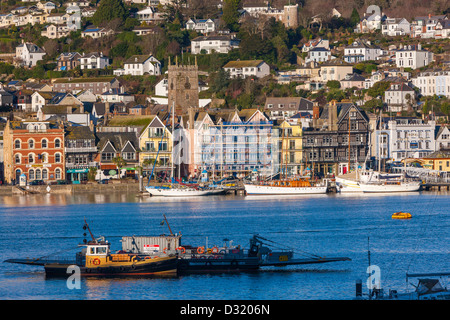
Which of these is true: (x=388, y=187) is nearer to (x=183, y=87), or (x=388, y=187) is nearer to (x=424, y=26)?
(x=183, y=87)

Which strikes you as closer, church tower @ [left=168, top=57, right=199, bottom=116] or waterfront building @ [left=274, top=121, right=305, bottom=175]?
waterfront building @ [left=274, top=121, right=305, bottom=175]

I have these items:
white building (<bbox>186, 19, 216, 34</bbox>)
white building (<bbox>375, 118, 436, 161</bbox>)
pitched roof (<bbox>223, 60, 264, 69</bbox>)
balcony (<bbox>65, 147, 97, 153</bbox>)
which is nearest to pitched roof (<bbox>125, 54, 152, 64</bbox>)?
pitched roof (<bbox>223, 60, 264, 69</bbox>)

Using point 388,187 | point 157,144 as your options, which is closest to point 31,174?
point 157,144

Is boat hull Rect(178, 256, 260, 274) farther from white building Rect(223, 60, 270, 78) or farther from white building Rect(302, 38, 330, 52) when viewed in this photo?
white building Rect(302, 38, 330, 52)

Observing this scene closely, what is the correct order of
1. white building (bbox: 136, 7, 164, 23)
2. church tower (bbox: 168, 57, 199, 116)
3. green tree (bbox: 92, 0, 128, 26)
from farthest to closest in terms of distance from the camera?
white building (bbox: 136, 7, 164, 23)
green tree (bbox: 92, 0, 128, 26)
church tower (bbox: 168, 57, 199, 116)

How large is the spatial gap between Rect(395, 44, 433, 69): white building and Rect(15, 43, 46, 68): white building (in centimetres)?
5402

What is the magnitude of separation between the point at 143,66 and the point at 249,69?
1653 cm

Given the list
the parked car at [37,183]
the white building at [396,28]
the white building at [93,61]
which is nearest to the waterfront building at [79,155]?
the parked car at [37,183]

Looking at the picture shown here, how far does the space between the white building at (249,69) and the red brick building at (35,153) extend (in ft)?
125

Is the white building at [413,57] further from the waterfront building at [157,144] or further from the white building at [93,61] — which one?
the waterfront building at [157,144]

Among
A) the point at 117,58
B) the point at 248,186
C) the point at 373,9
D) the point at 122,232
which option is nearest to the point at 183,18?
the point at 117,58

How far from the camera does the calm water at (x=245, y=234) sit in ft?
156

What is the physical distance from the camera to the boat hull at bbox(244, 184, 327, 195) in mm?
100375

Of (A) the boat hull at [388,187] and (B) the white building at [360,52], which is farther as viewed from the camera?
(B) the white building at [360,52]
